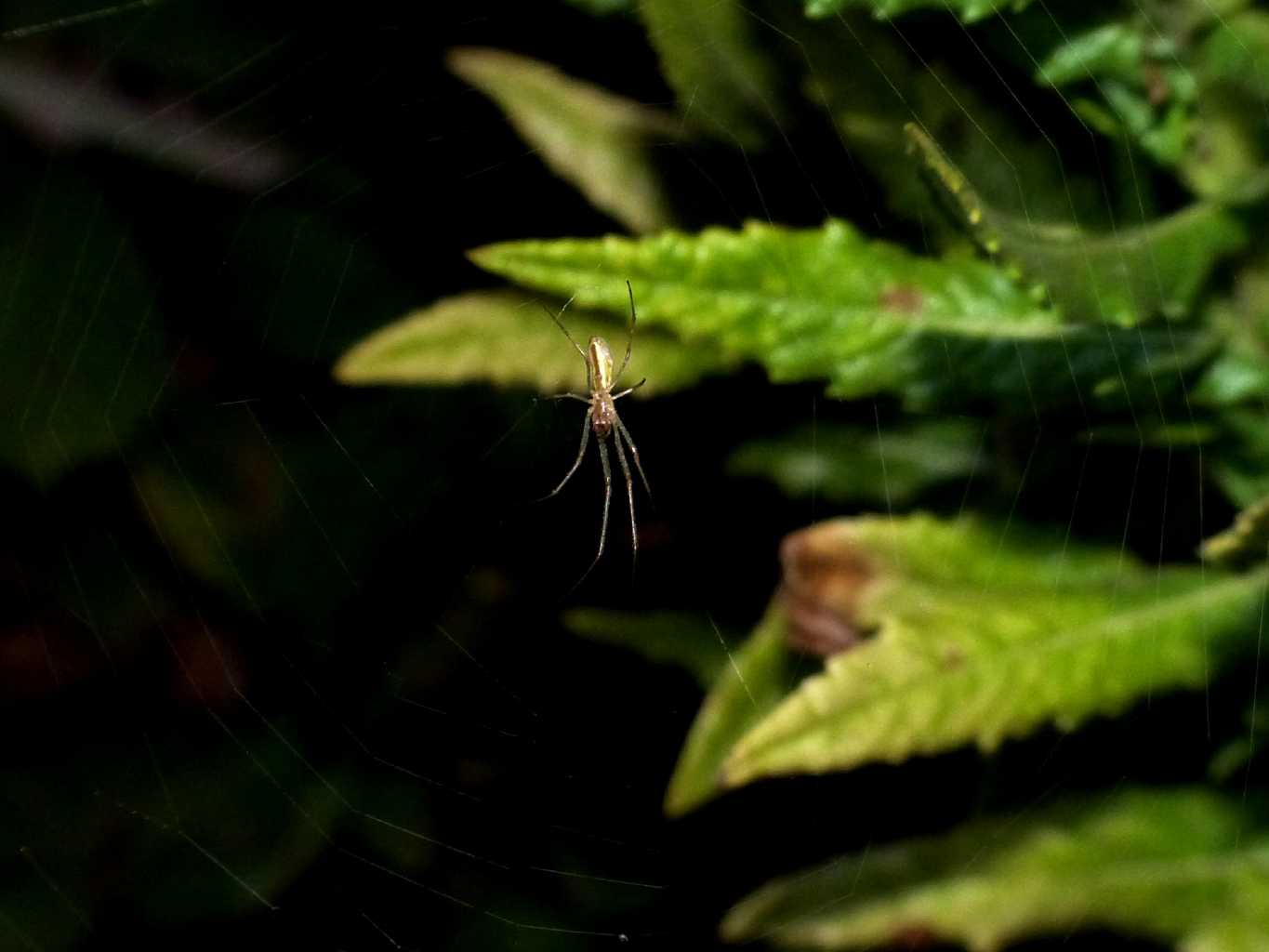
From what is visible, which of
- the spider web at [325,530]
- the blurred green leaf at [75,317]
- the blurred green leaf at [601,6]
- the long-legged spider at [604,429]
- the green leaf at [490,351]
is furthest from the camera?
the blurred green leaf at [75,317]

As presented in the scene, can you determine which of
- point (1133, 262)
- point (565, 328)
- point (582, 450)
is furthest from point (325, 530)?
point (1133, 262)

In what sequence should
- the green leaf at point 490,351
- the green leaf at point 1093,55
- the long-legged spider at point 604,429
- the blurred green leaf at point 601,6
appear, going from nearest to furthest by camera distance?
the green leaf at point 1093,55 < the blurred green leaf at point 601,6 < the green leaf at point 490,351 < the long-legged spider at point 604,429

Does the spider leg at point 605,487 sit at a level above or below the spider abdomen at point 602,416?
below

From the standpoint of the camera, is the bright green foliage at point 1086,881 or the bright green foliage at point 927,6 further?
the bright green foliage at point 1086,881

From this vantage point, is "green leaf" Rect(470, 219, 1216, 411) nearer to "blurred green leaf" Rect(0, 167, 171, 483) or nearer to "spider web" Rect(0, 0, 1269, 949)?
"spider web" Rect(0, 0, 1269, 949)

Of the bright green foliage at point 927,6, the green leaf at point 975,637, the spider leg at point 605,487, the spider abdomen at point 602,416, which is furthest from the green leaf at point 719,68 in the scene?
the spider leg at point 605,487

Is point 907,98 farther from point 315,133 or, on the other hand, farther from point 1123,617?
point 315,133

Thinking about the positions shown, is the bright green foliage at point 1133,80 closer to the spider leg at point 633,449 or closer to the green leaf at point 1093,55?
the green leaf at point 1093,55
